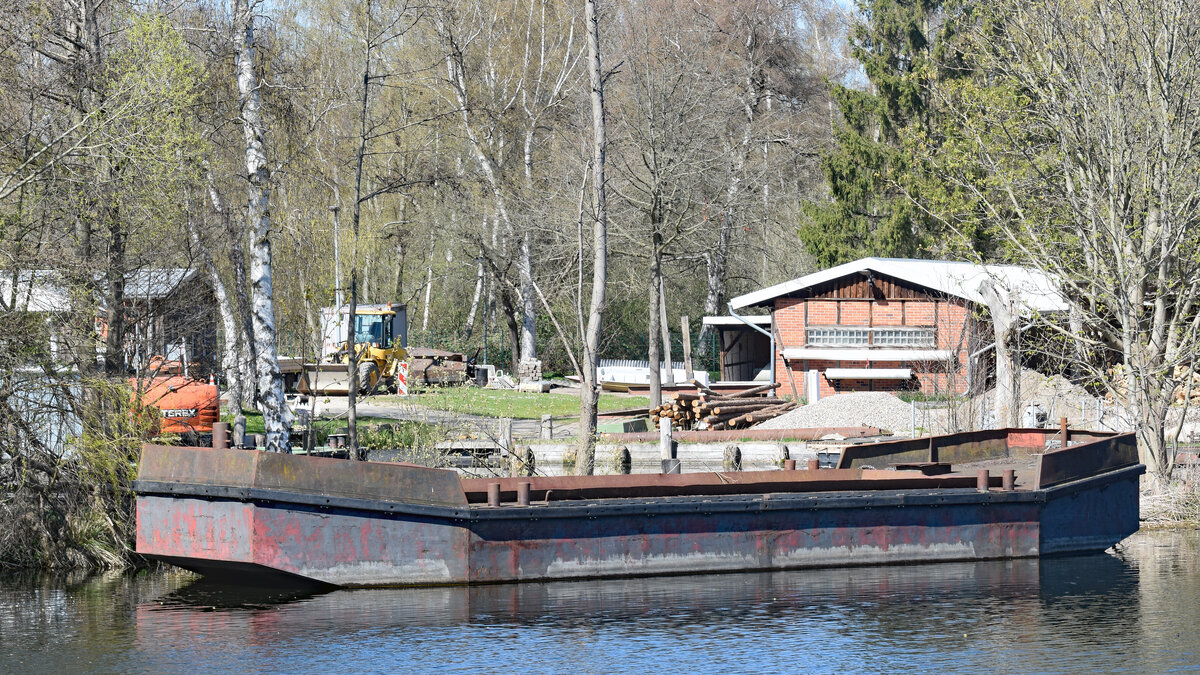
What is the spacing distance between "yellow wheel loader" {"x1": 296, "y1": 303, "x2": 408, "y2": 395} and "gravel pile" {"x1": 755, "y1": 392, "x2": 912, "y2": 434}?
9108 millimetres

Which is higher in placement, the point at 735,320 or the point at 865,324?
the point at 735,320

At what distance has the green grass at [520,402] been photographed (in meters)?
32.0

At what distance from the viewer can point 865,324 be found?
119ft

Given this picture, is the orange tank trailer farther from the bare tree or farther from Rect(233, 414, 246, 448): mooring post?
the bare tree

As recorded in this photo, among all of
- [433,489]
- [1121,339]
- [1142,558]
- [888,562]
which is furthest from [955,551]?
[1121,339]

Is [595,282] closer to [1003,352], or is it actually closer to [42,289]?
[42,289]

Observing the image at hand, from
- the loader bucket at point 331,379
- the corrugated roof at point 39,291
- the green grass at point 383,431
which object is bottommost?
the green grass at point 383,431

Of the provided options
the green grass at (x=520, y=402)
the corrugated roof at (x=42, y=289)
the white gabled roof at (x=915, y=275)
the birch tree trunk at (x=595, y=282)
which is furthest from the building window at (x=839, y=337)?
the corrugated roof at (x=42, y=289)

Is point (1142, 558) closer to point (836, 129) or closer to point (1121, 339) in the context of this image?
point (1121, 339)

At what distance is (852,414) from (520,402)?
1122cm

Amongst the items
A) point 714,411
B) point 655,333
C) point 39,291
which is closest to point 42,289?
point 39,291

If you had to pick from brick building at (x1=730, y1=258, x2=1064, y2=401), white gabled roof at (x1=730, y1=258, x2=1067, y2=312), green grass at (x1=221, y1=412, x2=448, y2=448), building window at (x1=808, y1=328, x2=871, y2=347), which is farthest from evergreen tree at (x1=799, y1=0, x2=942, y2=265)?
green grass at (x1=221, y1=412, x2=448, y2=448)

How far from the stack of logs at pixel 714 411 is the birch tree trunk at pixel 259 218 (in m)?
11.9

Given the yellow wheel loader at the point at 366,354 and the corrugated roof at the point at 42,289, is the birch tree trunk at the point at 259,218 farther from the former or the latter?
the yellow wheel loader at the point at 366,354
